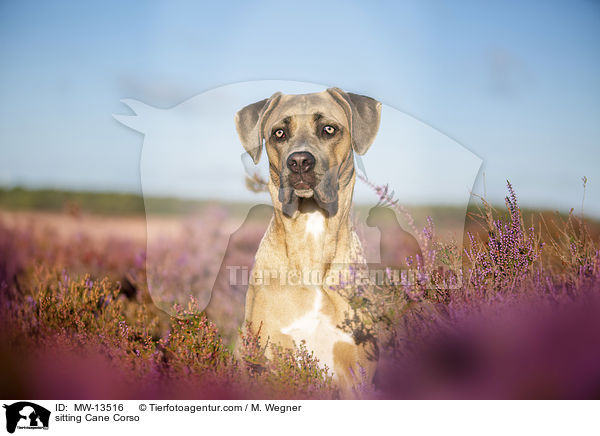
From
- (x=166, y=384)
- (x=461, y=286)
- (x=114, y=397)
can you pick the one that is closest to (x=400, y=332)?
(x=461, y=286)

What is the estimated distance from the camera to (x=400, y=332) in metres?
2.58

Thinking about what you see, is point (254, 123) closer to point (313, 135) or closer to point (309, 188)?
point (313, 135)

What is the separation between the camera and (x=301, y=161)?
2.67 meters

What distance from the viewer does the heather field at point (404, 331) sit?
1725 millimetres

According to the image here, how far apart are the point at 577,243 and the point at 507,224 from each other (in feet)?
1.39

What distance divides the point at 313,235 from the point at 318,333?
669 millimetres

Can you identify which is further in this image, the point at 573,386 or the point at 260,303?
the point at 260,303

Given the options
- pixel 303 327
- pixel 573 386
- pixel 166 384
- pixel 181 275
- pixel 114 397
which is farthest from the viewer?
pixel 181 275

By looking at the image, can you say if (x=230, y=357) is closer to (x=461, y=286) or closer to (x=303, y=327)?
(x=303, y=327)

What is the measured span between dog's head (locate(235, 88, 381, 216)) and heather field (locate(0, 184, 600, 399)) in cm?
40
